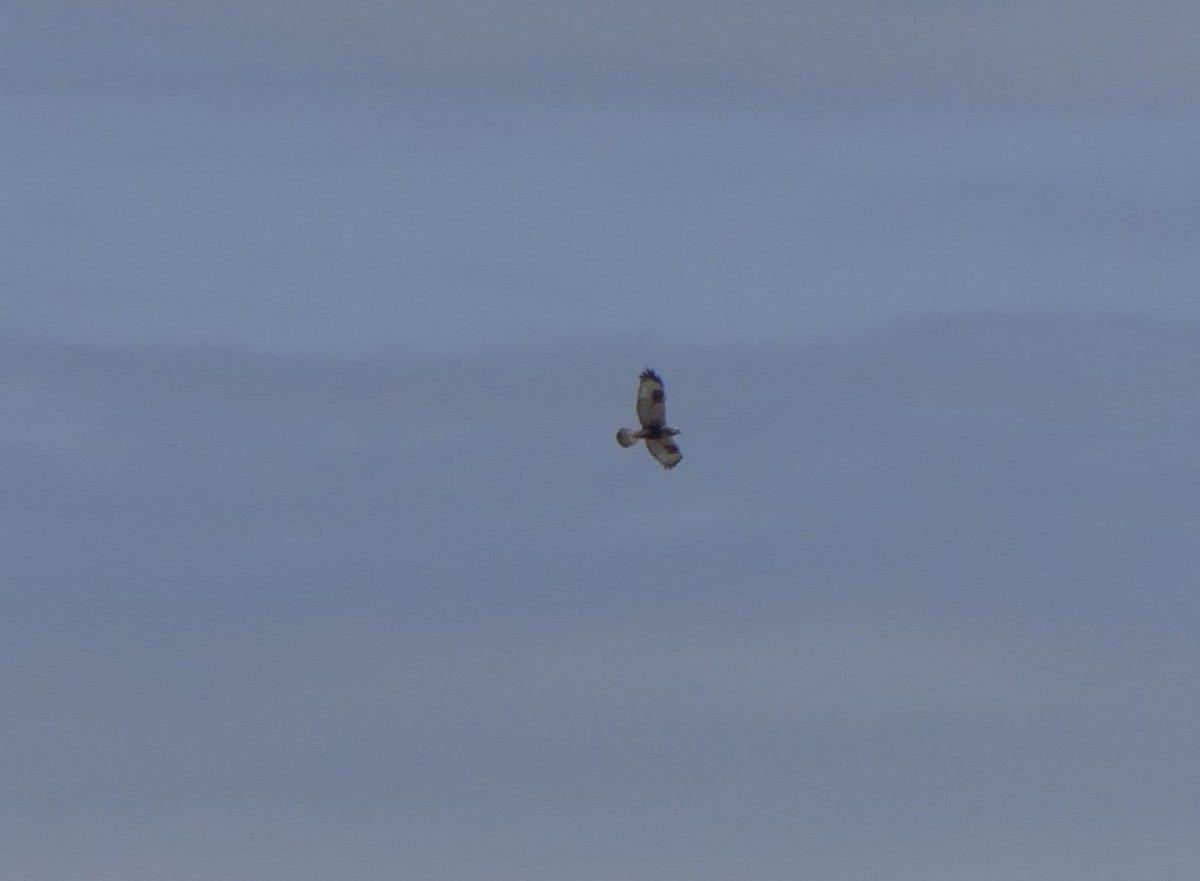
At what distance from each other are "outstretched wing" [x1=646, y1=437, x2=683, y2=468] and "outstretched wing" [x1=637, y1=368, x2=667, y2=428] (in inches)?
30.4

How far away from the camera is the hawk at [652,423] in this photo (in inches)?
1083

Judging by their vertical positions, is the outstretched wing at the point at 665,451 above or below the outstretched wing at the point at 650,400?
below

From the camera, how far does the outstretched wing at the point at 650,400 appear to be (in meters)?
27.6

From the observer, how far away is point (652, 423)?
28016 mm

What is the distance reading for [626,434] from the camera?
2866cm

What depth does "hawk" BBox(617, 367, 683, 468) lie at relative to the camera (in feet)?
90.3

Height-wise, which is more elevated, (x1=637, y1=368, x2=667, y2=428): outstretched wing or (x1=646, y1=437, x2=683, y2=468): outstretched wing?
(x1=637, y1=368, x2=667, y2=428): outstretched wing

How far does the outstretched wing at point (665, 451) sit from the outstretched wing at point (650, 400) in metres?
0.77

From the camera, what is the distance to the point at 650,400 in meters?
27.7

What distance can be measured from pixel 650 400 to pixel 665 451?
2.25 m

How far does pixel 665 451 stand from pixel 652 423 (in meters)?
1.50

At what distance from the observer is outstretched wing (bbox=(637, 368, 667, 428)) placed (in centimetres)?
2759

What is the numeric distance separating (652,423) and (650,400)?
992 mm

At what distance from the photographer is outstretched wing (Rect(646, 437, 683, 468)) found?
26.3 m
